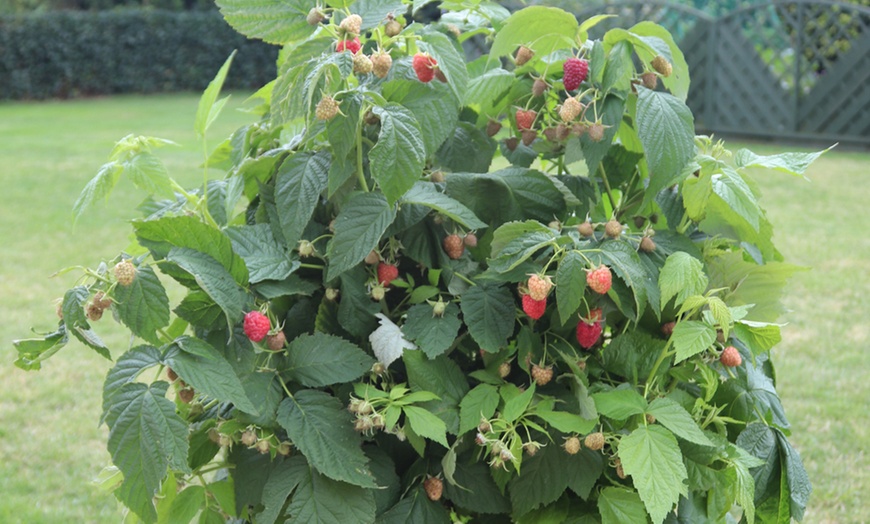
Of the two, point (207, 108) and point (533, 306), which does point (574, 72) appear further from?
point (207, 108)

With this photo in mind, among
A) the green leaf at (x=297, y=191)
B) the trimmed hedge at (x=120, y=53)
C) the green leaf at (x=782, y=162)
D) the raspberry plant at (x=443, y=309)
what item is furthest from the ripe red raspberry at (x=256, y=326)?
the trimmed hedge at (x=120, y=53)

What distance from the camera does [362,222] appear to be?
1.21 meters

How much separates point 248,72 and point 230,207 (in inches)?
487

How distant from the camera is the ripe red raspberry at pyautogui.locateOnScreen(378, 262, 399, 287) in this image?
1307 millimetres

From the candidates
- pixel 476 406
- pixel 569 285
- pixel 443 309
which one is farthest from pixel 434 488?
pixel 569 285

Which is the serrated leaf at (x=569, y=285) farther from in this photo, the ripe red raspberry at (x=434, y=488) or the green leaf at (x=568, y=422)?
the ripe red raspberry at (x=434, y=488)

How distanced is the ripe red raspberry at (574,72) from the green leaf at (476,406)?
424 mm

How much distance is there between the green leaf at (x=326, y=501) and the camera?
1213 mm

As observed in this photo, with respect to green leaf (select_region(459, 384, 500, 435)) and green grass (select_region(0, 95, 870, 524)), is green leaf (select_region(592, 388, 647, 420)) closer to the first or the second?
green leaf (select_region(459, 384, 500, 435))

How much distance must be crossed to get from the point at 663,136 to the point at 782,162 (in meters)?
0.23

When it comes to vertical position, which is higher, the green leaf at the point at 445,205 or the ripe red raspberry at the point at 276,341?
the green leaf at the point at 445,205

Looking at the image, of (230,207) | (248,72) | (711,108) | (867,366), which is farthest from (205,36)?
(230,207)

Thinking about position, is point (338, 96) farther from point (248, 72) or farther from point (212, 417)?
point (248, 72)

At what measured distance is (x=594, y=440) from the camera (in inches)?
46.8
